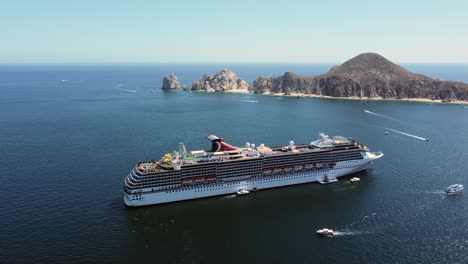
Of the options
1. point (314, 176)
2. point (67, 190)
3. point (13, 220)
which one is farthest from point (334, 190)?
point (13, 220)

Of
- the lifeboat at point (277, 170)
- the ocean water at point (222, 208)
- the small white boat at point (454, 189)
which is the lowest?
the ocean water at point (222, 208)

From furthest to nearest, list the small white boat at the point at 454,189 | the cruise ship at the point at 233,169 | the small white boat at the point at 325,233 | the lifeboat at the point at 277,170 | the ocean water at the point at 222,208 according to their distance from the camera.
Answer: the lifeboat at the point at 277,170, the small white boat at the point at 454,189, the cruise ship at the point at 233,169, the small white boat at the point at 325,233, the ocean water at the point at 222,208

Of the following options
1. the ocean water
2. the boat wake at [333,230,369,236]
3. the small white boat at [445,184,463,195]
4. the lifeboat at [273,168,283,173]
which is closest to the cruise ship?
the lifeboat at [273,168,283,173]

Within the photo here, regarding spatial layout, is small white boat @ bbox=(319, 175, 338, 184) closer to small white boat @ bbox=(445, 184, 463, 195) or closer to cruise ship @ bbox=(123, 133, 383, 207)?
cruise ship @ bbox=(123, 133, 383, 207)

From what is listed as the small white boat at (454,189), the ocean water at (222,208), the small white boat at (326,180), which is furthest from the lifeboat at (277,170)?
the small white boat at (454,189)

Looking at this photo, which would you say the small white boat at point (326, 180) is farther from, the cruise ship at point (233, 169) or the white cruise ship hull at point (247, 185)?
the white cruise ship hull at point (247, 185)
